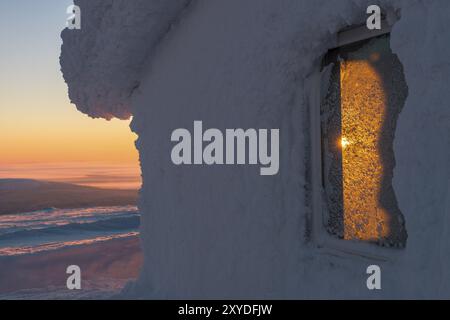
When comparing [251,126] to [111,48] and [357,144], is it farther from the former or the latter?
[111,48]

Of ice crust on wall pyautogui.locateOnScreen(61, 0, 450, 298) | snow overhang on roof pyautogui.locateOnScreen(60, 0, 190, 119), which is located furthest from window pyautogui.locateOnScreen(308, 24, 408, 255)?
snow overhang on roof pyautogui.locateOnScreen(60, 0, 190, 119)

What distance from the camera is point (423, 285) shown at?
2.04 m

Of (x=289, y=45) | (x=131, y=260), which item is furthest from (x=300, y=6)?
(x=131, y=260)

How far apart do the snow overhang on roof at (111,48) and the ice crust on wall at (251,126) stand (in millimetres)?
17

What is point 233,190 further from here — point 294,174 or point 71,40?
point 71,40

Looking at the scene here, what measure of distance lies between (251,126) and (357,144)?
2.81 feet

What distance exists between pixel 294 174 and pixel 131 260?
34.3 ft

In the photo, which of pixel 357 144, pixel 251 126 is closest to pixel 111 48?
pixel 251 126

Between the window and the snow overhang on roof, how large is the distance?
7.16ft

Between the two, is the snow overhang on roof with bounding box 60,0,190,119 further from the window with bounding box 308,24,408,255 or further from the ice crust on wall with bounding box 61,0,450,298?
the window with bounding box 308,24,408,255

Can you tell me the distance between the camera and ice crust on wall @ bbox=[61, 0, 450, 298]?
77.9 inches

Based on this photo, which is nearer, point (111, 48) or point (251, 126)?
point (251, 126)

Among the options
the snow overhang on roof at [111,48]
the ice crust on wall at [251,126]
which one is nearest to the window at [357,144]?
the ice crust on wall at [251,126]

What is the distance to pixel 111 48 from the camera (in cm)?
484
